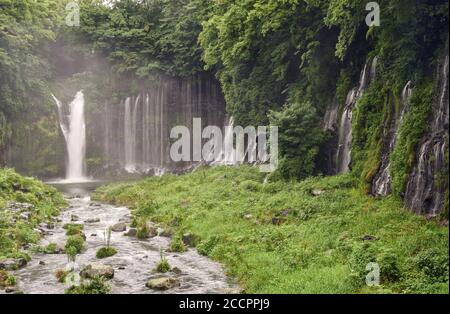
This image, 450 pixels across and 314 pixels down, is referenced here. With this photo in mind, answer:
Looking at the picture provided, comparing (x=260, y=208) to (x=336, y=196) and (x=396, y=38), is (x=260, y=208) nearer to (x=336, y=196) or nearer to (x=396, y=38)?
(x=336, y=196)

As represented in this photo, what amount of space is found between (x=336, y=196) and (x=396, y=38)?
22.0ft

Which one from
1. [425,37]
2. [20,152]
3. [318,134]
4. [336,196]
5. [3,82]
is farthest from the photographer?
[20,152]

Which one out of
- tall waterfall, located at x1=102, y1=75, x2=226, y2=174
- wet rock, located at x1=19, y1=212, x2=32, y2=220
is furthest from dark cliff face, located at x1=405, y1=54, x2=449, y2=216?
tall waterfall, located at x1=102, y1=75, x2=226, y2=174

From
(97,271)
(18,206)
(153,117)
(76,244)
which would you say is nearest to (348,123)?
(76,244)

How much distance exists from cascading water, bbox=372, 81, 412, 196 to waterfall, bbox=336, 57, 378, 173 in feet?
11.3

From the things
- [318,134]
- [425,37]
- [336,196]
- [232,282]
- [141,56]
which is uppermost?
[141,56]

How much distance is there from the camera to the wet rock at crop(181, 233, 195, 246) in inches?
800

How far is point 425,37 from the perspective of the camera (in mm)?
18484

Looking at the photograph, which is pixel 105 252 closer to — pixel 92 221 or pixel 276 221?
pixel 276 221

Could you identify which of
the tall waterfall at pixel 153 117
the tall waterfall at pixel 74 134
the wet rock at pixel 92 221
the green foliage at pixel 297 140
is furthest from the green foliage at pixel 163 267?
the tall waterfall at pixel 74 134

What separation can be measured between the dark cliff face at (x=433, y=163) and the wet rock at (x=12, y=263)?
13.4 metres

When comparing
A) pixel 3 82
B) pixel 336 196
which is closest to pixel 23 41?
pixel 3 82

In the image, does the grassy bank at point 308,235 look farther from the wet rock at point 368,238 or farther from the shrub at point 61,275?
the shrub at point 61,275

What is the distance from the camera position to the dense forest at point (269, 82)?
707 inches
